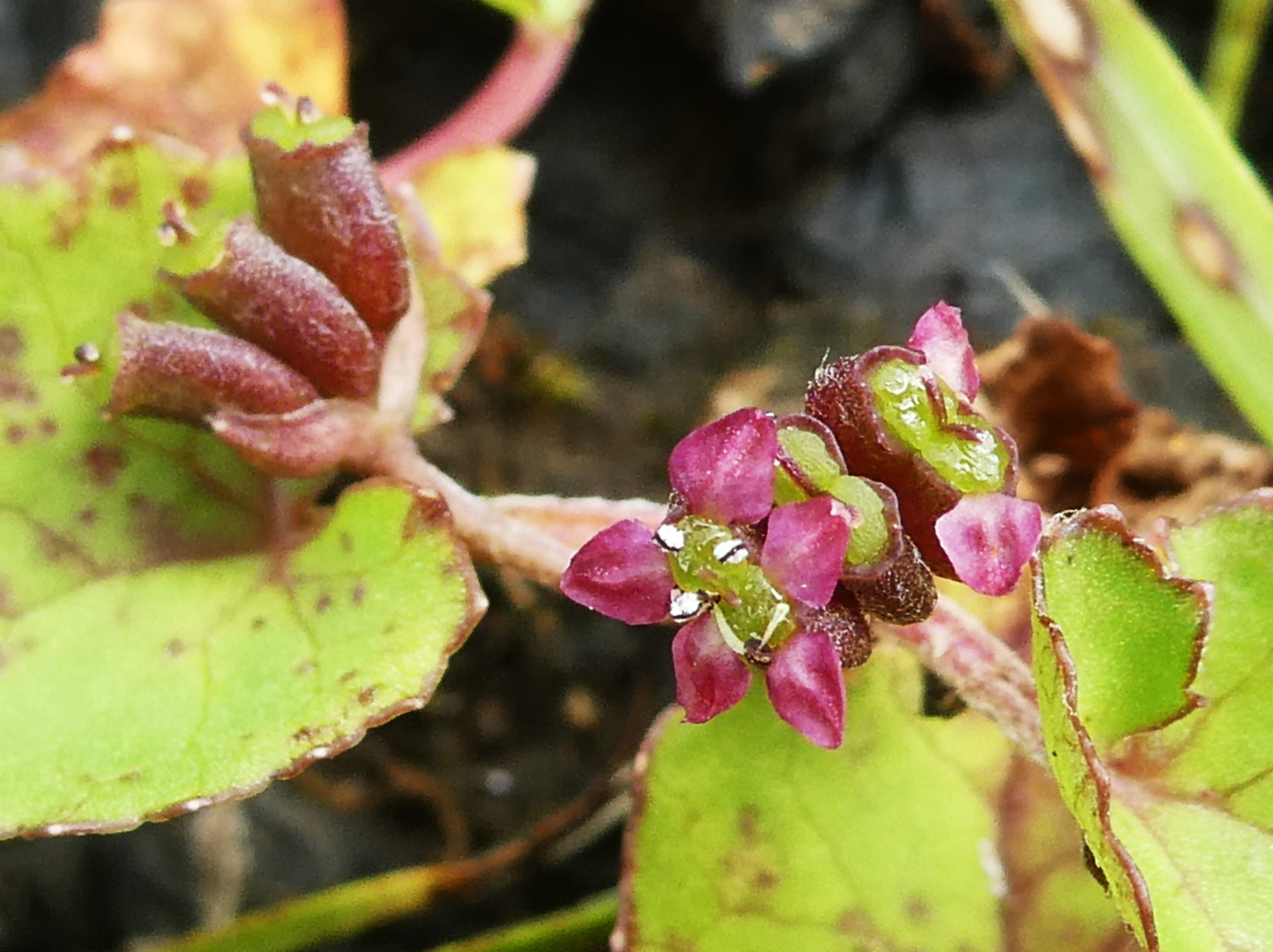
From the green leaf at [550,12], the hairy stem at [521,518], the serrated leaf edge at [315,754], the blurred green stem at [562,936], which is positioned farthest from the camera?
the green leaf at [550,12]

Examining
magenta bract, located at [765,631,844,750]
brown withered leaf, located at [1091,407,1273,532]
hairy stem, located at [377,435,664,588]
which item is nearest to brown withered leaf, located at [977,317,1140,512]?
brown withered leaf, located at [1091,407,1273,532]

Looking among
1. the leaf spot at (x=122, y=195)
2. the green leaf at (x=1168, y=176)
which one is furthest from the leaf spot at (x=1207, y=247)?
the leaf spot at (x=122, y=195)

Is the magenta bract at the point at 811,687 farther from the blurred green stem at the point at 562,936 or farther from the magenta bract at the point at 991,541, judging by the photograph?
the blurred green stem at the point at 562,936

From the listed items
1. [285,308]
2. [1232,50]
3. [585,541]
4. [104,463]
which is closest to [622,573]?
[585,541]

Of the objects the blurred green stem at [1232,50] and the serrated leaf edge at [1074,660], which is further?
the blurred green stem at [1232,50]

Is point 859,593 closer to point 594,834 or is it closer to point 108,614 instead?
point 108,614

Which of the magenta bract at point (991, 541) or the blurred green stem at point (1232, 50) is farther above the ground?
the blurred green stem at point (1232, 50)
